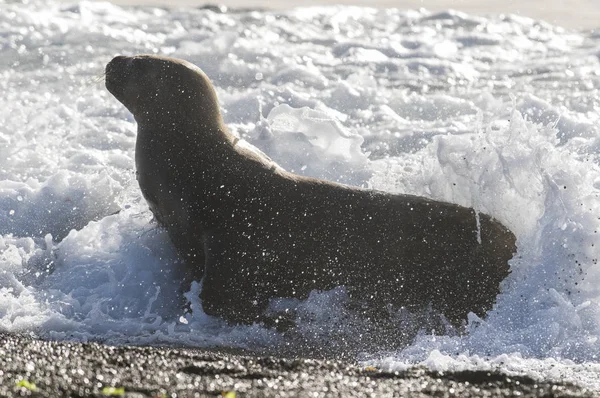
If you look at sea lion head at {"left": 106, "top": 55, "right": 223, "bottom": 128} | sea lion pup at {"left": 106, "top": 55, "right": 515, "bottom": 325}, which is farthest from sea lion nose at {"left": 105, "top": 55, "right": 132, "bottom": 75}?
sea lion pup at {"left": 106, "top": 55, "right": 515, "bottom": 325}

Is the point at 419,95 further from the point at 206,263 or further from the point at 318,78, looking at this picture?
the point at 206,263

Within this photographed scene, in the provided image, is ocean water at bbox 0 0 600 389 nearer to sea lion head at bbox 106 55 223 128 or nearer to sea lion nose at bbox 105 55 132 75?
sea lion nose at bbox 105 55 132 75

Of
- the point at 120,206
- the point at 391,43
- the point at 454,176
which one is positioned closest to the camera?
the point at 454,176

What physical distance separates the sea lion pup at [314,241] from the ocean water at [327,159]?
16 cm

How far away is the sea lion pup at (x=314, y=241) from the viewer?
6.70 metres

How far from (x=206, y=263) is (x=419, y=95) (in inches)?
354

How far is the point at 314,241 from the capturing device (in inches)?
270

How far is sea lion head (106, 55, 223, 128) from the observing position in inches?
301

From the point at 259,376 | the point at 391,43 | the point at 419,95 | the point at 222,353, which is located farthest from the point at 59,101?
the point at 259,376

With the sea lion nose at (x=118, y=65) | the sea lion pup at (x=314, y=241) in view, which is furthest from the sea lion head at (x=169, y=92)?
the sea lion pup at (x=314, y=241)

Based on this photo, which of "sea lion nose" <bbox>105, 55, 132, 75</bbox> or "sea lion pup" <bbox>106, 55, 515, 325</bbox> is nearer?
"sea lion pup" <bbox>106, 55, 515, 325</bbox>

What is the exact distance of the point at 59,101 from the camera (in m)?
14.2

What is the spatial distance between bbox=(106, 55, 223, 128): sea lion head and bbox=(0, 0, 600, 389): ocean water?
0.43 m

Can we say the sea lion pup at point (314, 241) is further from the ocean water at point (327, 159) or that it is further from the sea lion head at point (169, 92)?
the sea lion head at point (169, 92)
